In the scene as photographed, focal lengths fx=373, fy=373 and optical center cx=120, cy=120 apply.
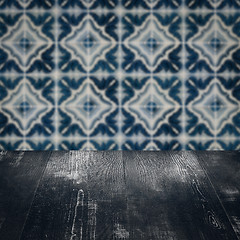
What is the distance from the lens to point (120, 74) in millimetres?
1467

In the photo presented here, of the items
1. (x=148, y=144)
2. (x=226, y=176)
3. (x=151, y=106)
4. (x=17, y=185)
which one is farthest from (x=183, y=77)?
(x=17, y=185)

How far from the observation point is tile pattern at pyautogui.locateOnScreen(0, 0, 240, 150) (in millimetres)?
1432

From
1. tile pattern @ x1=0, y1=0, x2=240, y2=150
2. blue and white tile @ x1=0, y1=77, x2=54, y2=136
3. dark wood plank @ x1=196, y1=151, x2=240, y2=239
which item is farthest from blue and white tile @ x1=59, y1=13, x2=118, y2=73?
dark wood plank @ x1=196, y1=151, x2=240, y2=239

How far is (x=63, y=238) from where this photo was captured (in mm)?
891

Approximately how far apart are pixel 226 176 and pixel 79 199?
20.3 inches

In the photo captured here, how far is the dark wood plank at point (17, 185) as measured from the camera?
37.6 inches

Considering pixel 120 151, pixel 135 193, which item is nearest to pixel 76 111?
pixel 120 151

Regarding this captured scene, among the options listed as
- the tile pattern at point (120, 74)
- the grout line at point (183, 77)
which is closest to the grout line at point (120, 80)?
the tile pattern at point (120, 74)

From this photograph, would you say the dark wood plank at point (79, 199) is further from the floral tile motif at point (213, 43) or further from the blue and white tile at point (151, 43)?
the floral tile motif at point (213, 43)

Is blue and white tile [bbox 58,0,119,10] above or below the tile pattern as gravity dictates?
above

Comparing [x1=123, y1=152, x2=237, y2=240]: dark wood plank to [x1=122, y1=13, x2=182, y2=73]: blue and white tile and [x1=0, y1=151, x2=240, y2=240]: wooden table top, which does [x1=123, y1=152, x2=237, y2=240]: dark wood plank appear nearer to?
[x1=0, y1=151, x2=240, y2=240]: wooden table top

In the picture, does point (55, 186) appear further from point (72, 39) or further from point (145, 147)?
A: point (72, 39)

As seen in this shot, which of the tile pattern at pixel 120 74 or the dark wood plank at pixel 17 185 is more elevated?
the tile pattern at pixel 120 74

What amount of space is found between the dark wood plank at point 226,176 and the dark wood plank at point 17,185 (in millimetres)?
560
